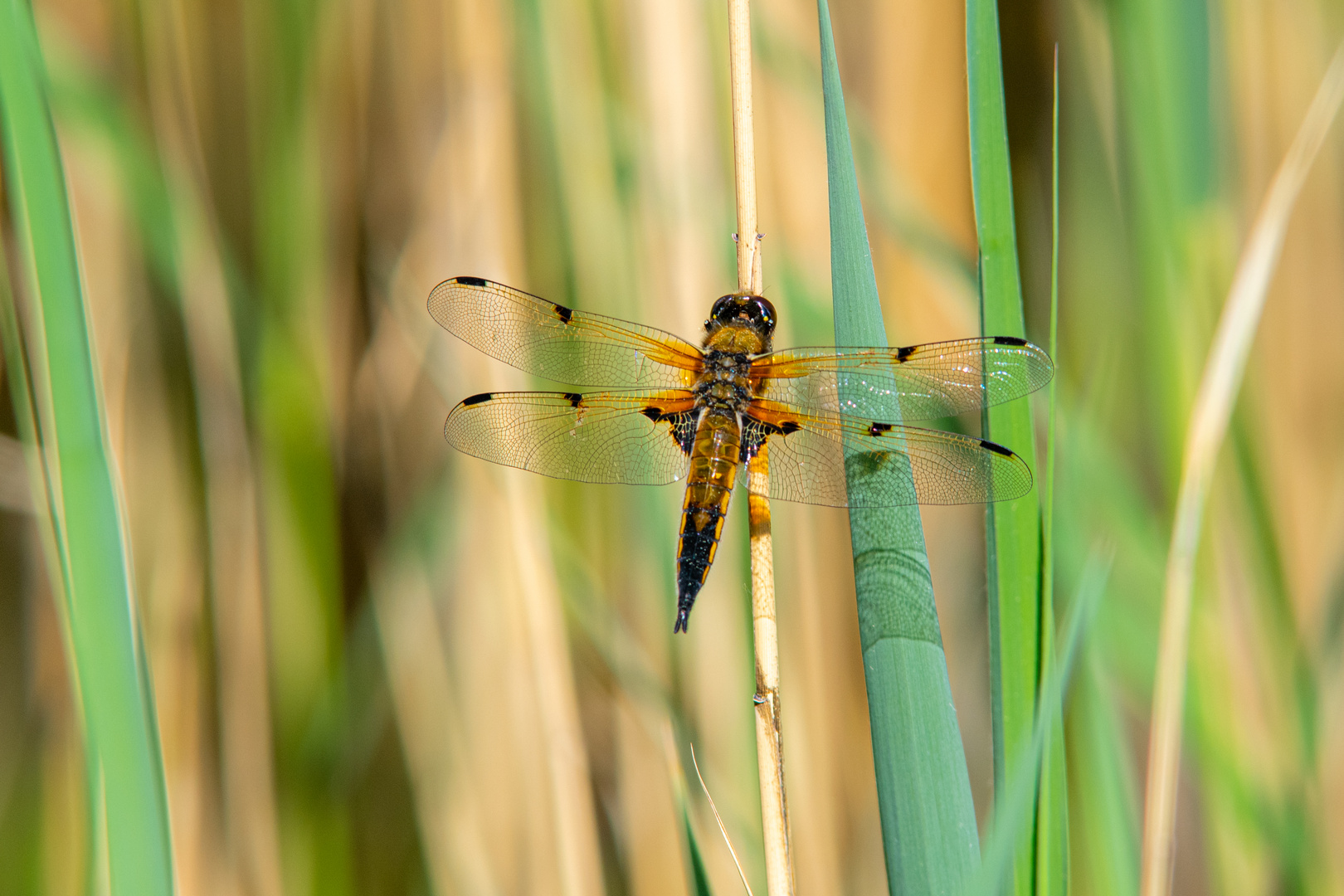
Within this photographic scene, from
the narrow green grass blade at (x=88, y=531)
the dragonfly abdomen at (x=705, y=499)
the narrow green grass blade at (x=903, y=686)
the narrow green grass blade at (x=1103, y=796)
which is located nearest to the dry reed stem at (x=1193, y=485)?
the narrow green grass blade at (x=1103, y=796)

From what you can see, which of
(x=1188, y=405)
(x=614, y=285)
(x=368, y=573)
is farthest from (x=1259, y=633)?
(x=368, y=573)

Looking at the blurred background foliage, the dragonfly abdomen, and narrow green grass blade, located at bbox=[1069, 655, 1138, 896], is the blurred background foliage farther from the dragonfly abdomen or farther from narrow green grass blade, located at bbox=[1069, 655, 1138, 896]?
narrow green grass blade, located at bbox=[1069, 655, 1138, 896]

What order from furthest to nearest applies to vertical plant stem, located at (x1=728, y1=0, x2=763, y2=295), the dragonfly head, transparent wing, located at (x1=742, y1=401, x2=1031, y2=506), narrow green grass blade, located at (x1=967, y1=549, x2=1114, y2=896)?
the dragonfly head, vertical plant stem, located at (x1=728, y1=0, x2=763, y2=295), transparent wing, located at (x1=742, y1=401, x2=1031, y2=506), narrow green grass blade, located at (x1=967, y1=549, x2=1114, y2=896)

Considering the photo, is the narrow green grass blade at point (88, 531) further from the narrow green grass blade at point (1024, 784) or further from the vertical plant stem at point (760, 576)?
the narrow green grass blade at point (1024, 784)

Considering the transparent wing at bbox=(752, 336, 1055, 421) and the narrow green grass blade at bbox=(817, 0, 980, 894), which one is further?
the transparent wing at bbox=(752, 336, 1055, 421)

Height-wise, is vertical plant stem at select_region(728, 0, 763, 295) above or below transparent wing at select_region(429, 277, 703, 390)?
above

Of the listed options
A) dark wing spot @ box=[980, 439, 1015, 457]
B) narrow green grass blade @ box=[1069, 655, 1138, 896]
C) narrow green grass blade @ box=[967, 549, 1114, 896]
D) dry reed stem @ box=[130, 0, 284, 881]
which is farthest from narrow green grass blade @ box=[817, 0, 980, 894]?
dry reed stem @ box=[130, 0, 284, 881]
